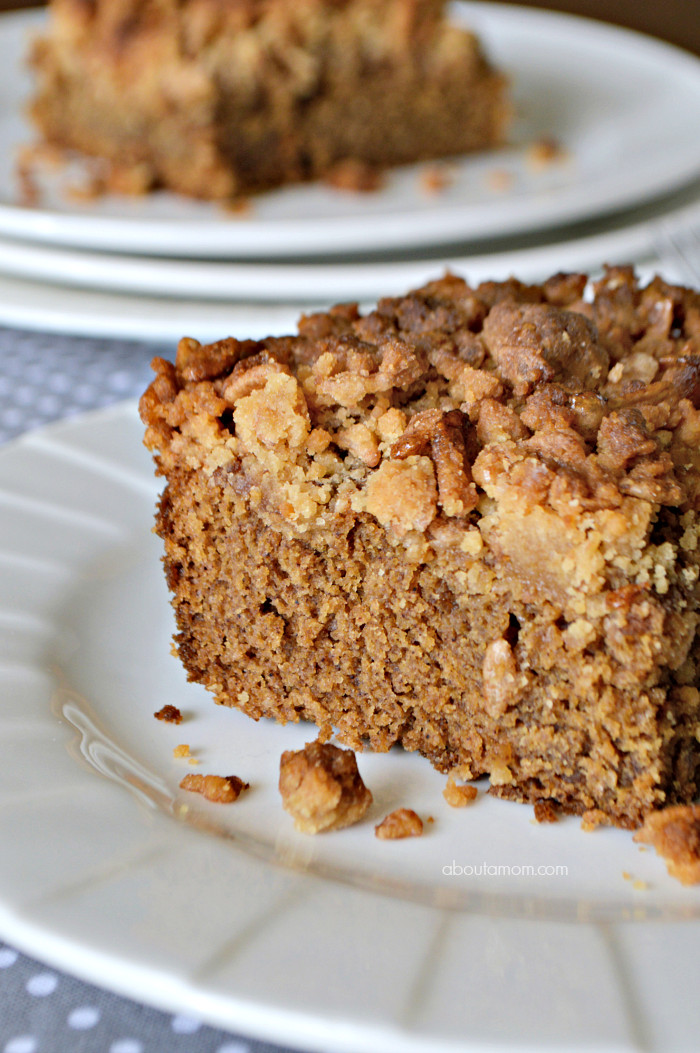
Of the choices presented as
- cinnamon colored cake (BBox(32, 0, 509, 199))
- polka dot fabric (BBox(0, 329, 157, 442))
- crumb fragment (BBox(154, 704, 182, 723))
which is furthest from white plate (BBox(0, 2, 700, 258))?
crumb fragment (BBox(154, 704, 182, 723))

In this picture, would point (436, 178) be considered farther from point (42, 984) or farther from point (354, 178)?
point (42, 984)

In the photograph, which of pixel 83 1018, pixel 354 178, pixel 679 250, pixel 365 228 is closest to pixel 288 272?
pixel 365 228

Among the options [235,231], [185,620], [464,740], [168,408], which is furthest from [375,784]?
[235,231]

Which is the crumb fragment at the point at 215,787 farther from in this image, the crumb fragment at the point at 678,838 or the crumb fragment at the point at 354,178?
the crumb fragment at the point at 354,178

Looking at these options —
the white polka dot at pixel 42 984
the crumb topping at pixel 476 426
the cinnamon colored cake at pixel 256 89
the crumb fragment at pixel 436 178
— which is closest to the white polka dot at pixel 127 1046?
the white polka dot at pixel 42 984

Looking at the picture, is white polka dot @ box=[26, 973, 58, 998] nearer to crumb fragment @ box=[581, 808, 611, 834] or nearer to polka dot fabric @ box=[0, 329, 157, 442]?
crumb fragment @ box=[581, 808, 611, 834]

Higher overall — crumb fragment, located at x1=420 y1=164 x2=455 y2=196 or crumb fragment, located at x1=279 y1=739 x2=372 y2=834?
crumb fragment, located at x1=279 y1=739 x2=372 y2=834
